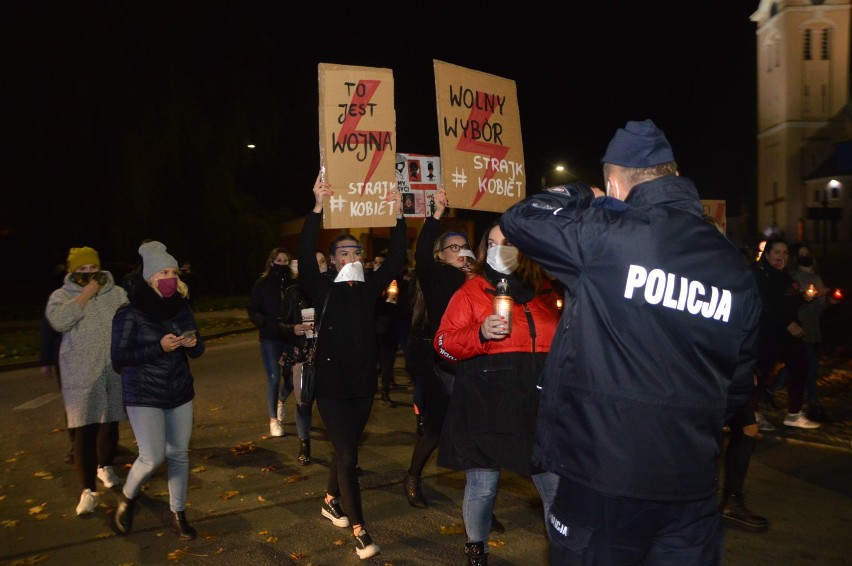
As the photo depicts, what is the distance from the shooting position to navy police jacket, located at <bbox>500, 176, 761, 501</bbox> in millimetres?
2371

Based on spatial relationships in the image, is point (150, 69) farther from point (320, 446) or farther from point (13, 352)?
point (320, 446)

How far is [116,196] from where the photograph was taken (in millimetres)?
21250

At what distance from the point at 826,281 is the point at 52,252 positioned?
24.8 metres

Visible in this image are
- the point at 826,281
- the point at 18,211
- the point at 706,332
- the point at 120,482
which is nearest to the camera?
the point at 706,332

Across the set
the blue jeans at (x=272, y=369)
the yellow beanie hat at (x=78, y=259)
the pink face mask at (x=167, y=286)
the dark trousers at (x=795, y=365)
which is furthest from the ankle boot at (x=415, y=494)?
the dark trousers at (x=795, y=365)

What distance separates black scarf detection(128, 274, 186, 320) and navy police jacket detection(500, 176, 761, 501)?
131 inches

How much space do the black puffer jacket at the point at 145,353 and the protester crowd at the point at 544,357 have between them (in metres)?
0.01

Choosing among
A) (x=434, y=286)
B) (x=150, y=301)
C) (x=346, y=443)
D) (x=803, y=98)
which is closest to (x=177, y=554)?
(x=346, y=443)

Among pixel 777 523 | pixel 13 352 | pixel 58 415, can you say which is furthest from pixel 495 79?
pixel 13 352

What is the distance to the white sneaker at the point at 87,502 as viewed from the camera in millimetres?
5680

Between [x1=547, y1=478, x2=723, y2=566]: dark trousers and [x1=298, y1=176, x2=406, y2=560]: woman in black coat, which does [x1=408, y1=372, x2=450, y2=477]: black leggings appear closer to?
[x1=298, y1=176, x2=406, y2=560]: woman in black coat

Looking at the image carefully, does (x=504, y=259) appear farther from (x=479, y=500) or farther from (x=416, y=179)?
(x=416, y=179)

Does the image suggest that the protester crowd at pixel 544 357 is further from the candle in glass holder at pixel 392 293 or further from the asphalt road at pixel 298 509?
the candle in glass holder at pixel 392 293

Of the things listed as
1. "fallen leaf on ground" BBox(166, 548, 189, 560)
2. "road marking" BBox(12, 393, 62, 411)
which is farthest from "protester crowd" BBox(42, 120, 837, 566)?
"road marking" BBox(12, 393, 62, 411)
